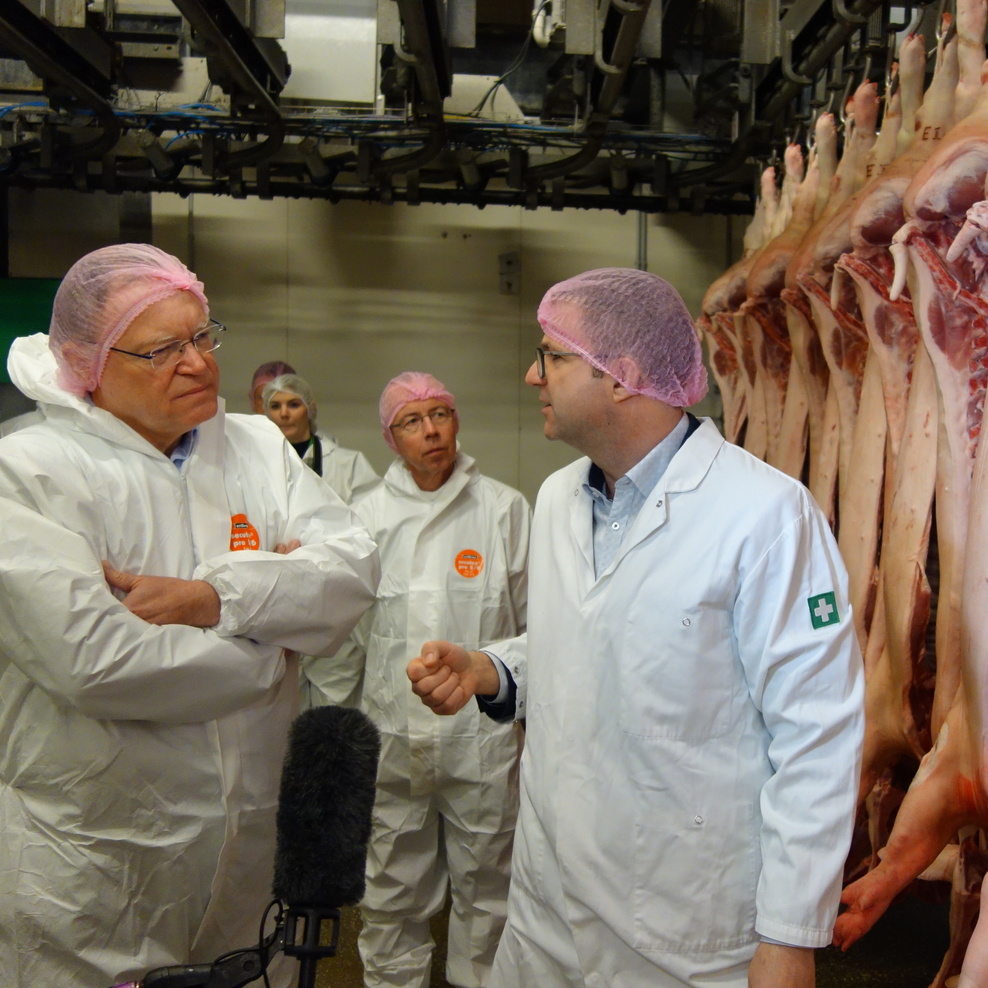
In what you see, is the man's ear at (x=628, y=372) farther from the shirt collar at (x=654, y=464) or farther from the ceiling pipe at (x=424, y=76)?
the ceiling pipe at (x=424, y=76)

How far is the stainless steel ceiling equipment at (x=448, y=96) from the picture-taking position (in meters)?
2.82

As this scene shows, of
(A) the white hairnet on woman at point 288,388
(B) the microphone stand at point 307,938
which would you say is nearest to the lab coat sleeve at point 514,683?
(B) the microphone stand at point 307,938

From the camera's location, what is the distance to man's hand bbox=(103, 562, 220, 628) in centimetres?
176

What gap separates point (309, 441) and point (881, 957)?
2.77 metres

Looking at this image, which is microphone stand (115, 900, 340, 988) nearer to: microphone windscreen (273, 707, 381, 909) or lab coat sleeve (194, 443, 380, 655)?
microphone windscreen (273, 707, 381, 909)

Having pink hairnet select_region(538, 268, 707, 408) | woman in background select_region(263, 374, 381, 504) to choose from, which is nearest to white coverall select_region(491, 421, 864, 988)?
pink hairnet select_region(538, 268, 707, 408)

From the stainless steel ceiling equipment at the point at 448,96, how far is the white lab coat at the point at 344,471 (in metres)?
1.03

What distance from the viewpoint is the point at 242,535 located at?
6.66ft

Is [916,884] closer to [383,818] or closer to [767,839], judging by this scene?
[767,839]

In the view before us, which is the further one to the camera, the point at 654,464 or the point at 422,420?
the point at 422,420

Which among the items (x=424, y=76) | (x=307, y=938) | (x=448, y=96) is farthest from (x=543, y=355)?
(x=448, y=96)

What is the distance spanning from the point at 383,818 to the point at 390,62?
263 cm

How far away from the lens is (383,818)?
122 inches

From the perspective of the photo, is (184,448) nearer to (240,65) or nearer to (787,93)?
(240,65)
